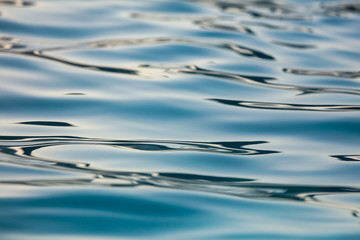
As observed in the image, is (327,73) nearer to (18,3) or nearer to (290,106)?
(290,106)

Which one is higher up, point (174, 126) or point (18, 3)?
point (18, 3)

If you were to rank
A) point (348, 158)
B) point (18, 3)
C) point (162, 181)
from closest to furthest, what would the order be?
point (162, 181)
point (348, 158)
point (18, 3)

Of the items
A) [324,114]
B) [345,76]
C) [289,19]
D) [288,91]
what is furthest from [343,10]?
[324,114]

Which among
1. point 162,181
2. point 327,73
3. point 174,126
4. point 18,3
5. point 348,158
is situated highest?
point 18,3

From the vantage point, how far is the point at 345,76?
2.52m

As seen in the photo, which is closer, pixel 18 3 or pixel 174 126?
pixel 174 126

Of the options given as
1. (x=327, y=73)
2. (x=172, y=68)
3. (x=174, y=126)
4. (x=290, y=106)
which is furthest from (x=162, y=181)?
(x=327, y=73)

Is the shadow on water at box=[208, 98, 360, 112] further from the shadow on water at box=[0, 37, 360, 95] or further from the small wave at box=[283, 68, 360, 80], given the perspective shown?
the small wave at box=[283, 68, 360, 80]

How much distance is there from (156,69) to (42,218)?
1339 mm

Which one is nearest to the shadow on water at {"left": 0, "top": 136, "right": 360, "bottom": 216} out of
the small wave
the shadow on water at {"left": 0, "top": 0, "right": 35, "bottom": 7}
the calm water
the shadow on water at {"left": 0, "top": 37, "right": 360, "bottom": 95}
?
the calm water

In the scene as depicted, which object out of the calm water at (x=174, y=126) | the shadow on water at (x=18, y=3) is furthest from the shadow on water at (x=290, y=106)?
the shadow on water at (x=18, y=3)

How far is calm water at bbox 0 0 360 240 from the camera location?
1269mm

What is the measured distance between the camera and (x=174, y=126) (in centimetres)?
188

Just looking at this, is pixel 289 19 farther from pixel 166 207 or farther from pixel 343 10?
pixel 166 207
